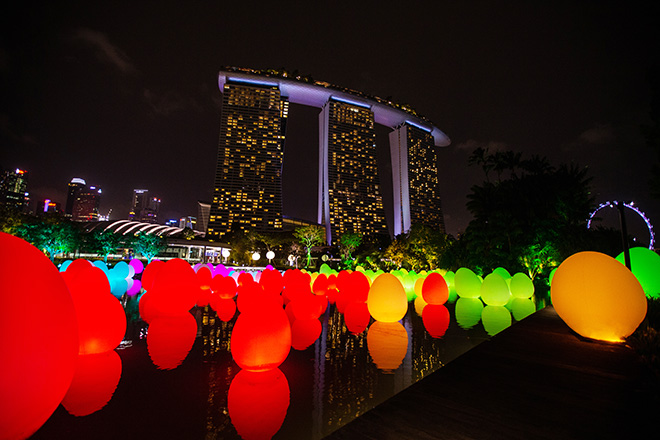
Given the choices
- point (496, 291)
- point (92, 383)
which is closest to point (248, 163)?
point (496, 291)

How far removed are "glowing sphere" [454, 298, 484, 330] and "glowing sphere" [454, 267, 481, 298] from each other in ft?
1.72

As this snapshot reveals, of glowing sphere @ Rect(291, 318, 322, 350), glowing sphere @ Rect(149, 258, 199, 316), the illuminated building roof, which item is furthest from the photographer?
the illuminated building roof

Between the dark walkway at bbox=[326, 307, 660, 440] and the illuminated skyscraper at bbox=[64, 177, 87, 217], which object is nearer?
the dark walkway at bbox=[326, 307, 660, 440]

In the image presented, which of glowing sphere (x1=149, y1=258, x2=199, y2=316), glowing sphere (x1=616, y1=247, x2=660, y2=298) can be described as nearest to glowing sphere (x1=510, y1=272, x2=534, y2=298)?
glowing sphere (x1=616, y1=247, x2=660, y2=298)

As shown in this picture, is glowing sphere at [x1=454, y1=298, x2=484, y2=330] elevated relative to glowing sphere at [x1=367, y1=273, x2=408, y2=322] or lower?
lower

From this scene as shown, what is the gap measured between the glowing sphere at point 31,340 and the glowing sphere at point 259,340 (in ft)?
6.90

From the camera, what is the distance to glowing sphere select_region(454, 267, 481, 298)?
547 inches

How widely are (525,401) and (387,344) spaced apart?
3.23 meters

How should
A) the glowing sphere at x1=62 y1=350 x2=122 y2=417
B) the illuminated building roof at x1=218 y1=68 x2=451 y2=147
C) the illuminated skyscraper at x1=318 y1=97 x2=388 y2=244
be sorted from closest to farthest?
the glowing sphere at x1=62 y1=350 x2=122 y2=417 < the illuminated skyscraper at x1=318 y1=97 x2=388 y2=244 < the illuminated building roof at x1=218 y1=68 x2=451 y2=147

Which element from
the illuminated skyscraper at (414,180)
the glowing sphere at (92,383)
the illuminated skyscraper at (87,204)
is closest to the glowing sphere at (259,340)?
the glowing sphere at (92,383)

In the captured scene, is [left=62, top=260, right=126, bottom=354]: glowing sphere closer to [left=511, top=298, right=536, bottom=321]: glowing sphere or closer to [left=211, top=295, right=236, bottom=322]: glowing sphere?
[left=211, top=295, right=236, bottom=322]: glowing sphere

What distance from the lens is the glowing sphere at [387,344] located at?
531 centimetres

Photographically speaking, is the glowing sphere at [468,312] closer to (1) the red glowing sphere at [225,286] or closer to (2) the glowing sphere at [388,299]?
(2) the glowing sphere at [388,299]

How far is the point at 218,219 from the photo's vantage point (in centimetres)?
8088
